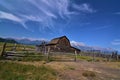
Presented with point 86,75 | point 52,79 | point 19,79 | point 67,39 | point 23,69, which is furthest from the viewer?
point 67,39

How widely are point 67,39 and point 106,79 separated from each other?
170 feet

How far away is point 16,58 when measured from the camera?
20141 millimetres

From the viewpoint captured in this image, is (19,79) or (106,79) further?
(106,79)

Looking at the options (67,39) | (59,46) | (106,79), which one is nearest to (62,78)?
(106,79)

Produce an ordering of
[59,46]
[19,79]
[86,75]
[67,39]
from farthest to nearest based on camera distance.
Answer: [67,39] < [59,46] < [86,75] < [19,79]

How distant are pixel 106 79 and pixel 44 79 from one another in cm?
596

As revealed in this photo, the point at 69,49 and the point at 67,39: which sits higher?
the point at 67,39

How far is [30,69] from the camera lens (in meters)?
13.3

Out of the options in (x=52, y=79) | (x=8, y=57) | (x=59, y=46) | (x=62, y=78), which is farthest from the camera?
(x=59, y=46)

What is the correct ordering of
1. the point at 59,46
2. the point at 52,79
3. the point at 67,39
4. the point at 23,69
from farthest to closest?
the point at 67,39 → the point at 59,46 → the point at 23,69 → the point at 52,79

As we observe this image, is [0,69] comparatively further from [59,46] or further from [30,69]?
[59,46]

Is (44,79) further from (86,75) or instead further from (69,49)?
(69,49)

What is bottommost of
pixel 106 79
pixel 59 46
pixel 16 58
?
pixel 106 79

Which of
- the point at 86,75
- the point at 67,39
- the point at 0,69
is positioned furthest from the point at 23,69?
the point at 67,39
